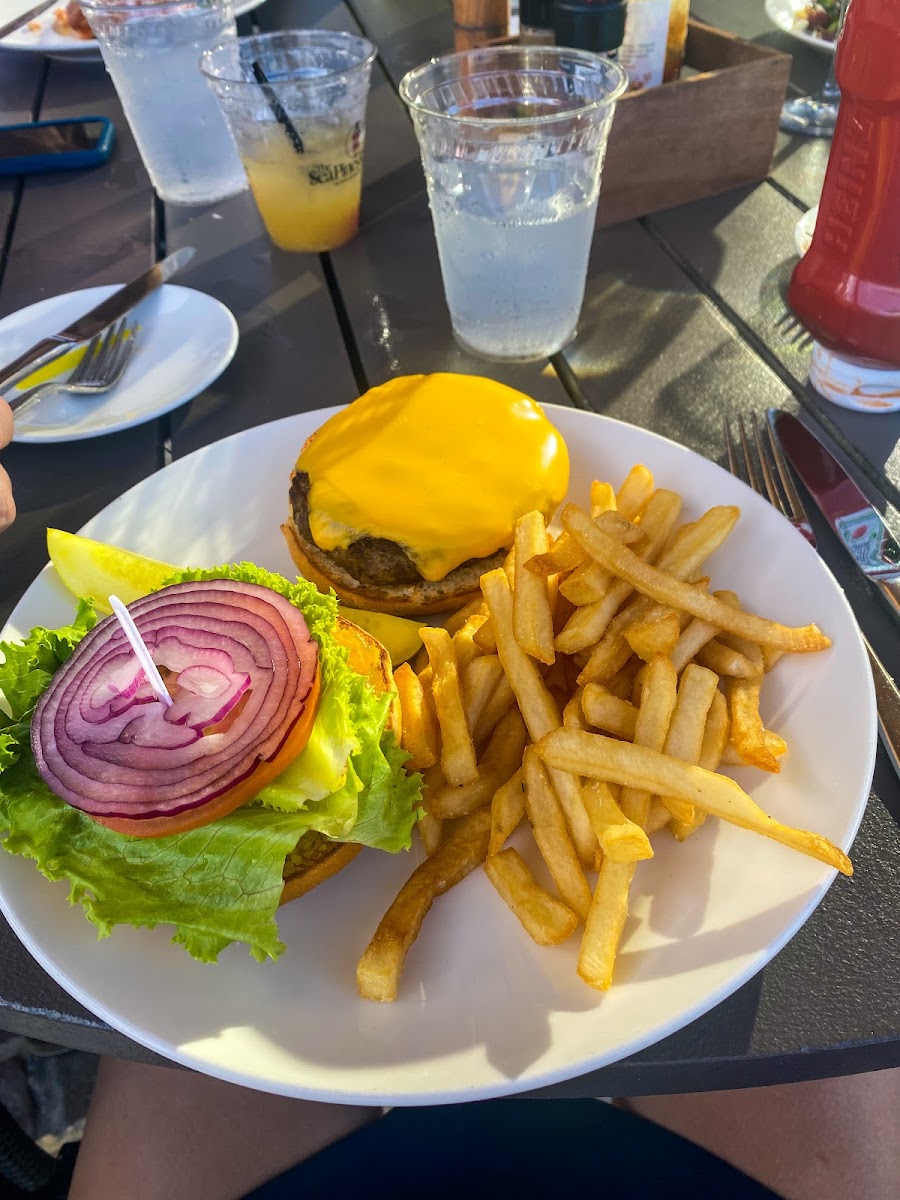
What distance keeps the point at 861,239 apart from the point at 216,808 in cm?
153

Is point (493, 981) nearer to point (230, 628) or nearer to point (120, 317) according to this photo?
point (230, 628)

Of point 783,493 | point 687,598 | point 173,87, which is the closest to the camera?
point 687,598

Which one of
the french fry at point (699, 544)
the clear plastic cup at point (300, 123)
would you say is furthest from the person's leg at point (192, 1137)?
the clear plastic cup at point (300, 123)

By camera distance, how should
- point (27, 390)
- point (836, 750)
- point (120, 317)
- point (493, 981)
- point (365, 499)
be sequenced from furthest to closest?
point (120, 317) → point (27, 390) → point (365, 499) → point (836, 750) → point (493, 981)

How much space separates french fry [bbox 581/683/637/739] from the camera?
1175 millimetres

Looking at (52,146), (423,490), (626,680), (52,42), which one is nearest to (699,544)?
(626,680)

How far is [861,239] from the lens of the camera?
1.59 m

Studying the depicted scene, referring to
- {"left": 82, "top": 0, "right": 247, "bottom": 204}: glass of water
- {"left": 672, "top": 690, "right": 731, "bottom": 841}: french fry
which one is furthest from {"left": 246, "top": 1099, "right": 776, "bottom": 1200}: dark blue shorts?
{"left": 82, "top": 0, "right": 247, "bottom": 204}: glass of water

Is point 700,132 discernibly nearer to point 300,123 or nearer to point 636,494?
point 300,123

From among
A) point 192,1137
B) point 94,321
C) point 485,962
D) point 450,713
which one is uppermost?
point 94,321

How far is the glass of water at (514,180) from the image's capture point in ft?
5.64

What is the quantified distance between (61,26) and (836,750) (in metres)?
4.28

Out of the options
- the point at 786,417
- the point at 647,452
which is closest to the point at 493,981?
the point at 647,452

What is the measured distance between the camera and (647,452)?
5.32ft
